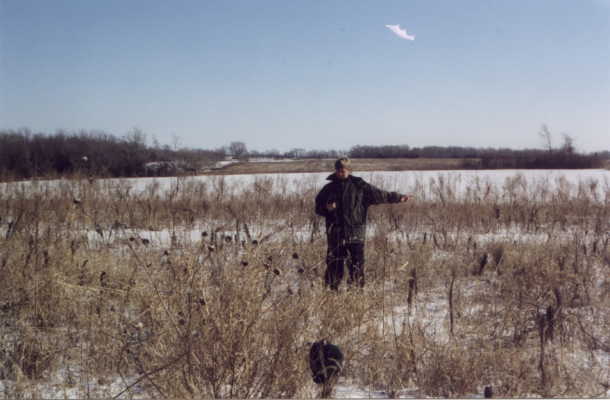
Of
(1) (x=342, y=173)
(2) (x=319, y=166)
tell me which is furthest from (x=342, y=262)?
(2) (x=319, y=166)

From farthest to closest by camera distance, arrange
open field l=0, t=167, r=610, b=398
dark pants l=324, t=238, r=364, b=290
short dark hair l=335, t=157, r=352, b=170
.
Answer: short dark hair l=335, t=157, r=352, b=170 < dark pants l=324, t=238, r=364, b=290 < open field l=0, t=167, r=610, b=398

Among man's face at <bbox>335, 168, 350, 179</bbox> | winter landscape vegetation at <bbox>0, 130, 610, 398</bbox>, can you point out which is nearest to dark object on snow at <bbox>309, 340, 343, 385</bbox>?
winter landscape vegetation at <bbox>0, 130, 610, 398</bbox>

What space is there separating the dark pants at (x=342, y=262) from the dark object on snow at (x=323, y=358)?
2.28 m

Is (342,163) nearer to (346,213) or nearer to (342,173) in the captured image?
(342,173)

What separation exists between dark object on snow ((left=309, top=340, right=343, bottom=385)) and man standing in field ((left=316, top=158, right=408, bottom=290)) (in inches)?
92.7

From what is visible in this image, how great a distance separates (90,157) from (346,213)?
15.5 metres

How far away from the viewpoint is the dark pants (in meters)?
4.84

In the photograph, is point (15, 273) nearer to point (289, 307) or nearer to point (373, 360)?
point (289, 307)

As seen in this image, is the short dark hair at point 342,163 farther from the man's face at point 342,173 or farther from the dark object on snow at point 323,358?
the dark object on snow at point 323,358

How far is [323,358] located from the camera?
2.47 m

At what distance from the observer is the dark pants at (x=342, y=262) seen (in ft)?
15.9

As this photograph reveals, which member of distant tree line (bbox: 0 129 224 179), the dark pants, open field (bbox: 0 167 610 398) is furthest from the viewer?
distant tree line (bbox: 0 129 224 179)

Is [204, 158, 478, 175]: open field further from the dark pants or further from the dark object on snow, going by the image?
the dark object on snow

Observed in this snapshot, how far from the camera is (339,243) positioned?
4.96 m
